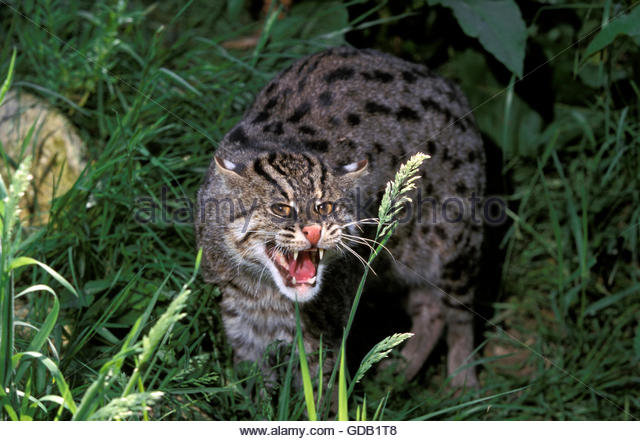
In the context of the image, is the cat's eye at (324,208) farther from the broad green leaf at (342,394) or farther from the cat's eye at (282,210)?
the broad green leaf at (342,394)

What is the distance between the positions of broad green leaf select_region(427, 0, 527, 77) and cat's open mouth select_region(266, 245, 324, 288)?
2409 millimetres

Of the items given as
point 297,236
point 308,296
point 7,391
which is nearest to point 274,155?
point 297,236

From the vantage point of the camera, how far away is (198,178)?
18.1ft

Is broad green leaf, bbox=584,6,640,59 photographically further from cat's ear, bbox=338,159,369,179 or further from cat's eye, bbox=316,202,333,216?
cat's eye, bbox=316,202,333,216

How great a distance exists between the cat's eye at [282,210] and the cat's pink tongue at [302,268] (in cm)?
25

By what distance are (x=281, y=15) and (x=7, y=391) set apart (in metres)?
5.10

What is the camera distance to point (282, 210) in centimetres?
399

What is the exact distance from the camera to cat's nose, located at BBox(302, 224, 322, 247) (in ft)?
12.4

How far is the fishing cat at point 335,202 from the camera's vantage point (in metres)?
4.01

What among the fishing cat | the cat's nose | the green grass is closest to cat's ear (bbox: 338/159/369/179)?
the fishing cat

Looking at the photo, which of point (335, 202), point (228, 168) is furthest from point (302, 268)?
point (228, 168)

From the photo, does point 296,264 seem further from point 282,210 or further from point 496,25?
point 496,25

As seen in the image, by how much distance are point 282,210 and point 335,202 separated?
1.09ft

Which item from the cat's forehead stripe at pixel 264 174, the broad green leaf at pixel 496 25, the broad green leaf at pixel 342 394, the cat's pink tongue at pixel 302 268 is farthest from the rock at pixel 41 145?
the broad green leaf at pixel 342 394
